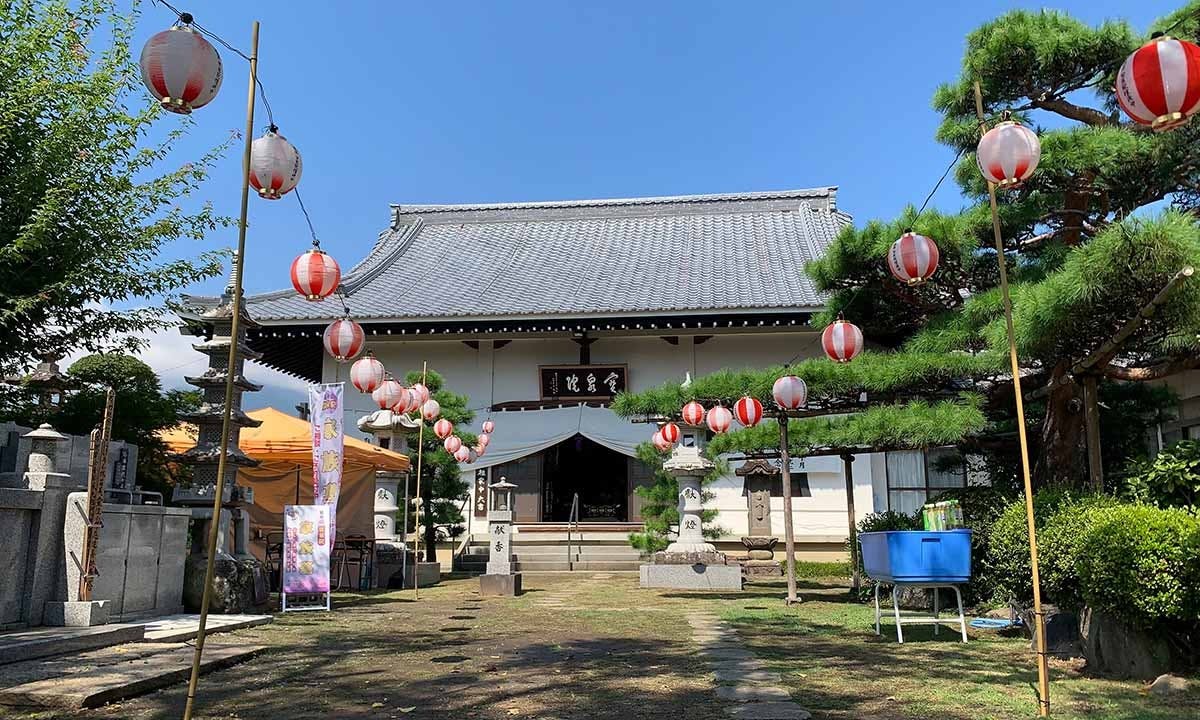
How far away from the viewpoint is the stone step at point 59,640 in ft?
15.7

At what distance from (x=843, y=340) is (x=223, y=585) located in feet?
20.6

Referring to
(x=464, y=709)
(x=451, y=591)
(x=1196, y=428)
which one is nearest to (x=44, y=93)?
(x=451, y=591)

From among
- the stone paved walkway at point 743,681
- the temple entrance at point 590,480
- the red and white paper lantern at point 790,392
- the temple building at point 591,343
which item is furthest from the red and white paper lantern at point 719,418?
the temple entrance at point 590,480

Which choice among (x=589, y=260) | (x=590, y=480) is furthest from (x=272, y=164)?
(x=590, y=480)

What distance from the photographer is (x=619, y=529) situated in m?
15.9

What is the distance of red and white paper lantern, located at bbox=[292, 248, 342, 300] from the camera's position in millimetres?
7062

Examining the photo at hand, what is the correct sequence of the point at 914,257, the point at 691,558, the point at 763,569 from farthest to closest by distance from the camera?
the point at 763,569, the point at 691,558, the point at 914,257

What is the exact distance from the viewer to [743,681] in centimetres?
447

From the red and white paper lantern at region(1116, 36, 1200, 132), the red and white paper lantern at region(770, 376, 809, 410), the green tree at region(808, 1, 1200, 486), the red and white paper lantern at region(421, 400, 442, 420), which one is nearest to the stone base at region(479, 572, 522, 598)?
the red and white paper lantern at region(421, 400, 442, 420)

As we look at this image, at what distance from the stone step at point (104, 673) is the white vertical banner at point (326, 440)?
3592 mm

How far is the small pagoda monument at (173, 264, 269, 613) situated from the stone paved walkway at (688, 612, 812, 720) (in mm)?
4258

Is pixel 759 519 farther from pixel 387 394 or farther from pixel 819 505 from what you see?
pixel 387 394

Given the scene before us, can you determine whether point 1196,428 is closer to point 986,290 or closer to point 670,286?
point 986,290

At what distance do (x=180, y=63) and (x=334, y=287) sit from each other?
3.24 m
